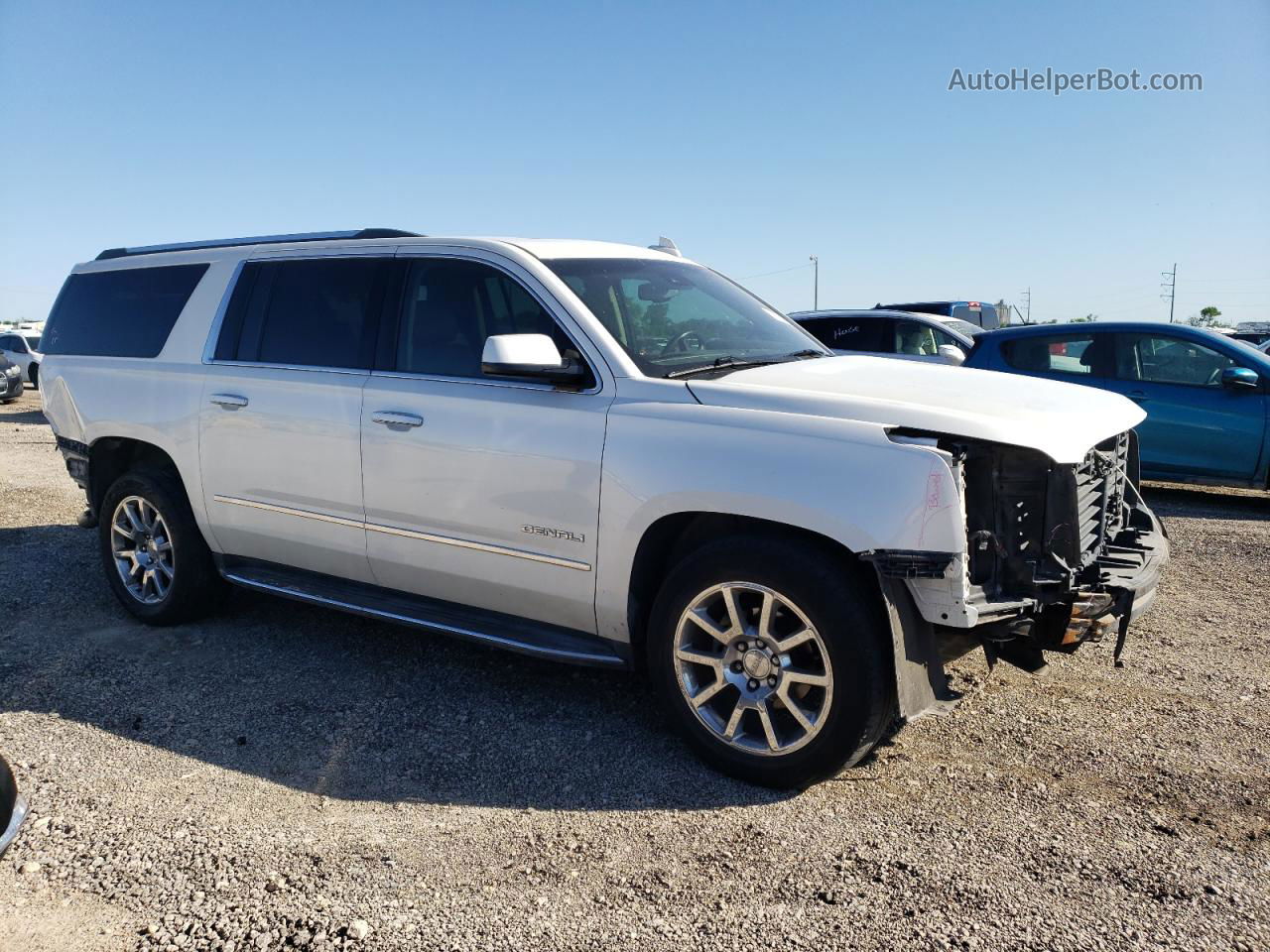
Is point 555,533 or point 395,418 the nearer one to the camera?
point 555,533

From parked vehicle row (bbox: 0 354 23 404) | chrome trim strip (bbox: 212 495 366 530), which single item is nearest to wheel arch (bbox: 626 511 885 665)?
chrome trim strip (bbox: 212 495 366 530)

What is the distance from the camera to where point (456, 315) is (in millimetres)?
4453

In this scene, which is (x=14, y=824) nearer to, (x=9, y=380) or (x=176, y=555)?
(x=176, y=555)

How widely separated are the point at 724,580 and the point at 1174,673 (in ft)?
8.15

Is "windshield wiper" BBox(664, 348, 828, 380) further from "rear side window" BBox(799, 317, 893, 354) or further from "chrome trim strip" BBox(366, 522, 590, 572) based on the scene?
"rear side window" BBox(799, 317, 893, 354)

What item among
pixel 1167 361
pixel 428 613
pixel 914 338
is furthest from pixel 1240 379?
pixel 428 613

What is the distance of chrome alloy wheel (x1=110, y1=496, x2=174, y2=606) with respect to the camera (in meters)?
5.50

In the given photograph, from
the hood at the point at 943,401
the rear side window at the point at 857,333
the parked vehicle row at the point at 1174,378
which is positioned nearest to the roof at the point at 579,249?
the hood at the point at 943,401

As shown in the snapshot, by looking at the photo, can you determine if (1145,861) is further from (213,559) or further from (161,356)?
(161,356)

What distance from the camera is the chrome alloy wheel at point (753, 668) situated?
3498 mm

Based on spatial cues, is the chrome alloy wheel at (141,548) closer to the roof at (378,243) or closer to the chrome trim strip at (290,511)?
the chrome trim strip at (290,511)

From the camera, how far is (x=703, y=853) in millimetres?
3176

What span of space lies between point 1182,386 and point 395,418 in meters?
7.43

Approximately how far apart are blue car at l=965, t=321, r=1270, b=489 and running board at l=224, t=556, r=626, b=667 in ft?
20.8
